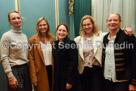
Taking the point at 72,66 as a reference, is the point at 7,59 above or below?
above

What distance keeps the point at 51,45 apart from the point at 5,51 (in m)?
0.60

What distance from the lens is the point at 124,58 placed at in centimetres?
139

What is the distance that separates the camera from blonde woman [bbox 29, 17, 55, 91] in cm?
167

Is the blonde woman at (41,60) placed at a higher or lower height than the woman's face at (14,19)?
lower

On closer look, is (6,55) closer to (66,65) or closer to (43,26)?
(43,26)

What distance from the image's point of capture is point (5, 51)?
4.75ft

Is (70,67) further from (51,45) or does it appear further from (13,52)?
(13,52)

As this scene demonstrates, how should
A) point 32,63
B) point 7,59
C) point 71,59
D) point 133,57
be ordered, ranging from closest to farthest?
1. point 133,57
2. point 7,59
3. point 71,59
4. point 32,63

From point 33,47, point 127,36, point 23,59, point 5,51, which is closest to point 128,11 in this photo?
point 127,36

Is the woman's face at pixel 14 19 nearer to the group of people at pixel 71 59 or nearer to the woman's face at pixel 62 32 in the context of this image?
the group of people at pixel 71 59

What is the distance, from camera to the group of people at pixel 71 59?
140 cm

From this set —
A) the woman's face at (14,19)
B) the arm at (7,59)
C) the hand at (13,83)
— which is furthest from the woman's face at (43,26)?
the hand at (13,83)

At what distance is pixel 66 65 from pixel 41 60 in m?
0.36

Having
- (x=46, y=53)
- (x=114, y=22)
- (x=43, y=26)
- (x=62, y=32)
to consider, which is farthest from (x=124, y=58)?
(x=43, y=26)
